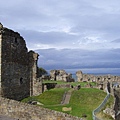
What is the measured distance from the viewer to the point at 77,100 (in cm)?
4397

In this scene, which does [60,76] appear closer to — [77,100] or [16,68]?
[16,68]

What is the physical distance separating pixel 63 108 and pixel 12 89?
36.3ft

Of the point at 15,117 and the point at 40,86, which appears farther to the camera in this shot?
the point at 40,86

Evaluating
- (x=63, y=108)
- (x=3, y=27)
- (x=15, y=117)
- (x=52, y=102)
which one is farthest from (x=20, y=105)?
(x=3, y=27)

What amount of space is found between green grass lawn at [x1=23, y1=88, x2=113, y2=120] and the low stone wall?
682cm

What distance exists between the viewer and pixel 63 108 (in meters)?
39.0

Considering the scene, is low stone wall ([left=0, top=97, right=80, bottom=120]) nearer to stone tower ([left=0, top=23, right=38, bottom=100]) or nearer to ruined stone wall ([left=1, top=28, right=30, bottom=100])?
stone tower ([left=0, top=23, right=38, bottom=100])

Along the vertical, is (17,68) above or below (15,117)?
above

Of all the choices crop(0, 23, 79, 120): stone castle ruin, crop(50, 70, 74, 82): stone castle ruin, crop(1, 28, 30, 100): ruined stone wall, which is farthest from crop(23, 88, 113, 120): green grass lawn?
crop(50, 70, 74, 82): stone castle ruin

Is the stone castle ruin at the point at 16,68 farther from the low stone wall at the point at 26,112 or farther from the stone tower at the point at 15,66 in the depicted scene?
the low stone wall at the point at 26,112

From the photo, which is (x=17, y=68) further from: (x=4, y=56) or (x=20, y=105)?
(x=20, y=105)

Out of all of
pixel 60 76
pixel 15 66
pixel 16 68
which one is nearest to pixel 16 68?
pixel 16 68

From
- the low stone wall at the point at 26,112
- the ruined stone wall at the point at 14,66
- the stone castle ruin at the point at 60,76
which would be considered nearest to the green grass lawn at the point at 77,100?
the ruined stone wall at the point at 14,66

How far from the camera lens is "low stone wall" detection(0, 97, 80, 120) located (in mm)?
30562
